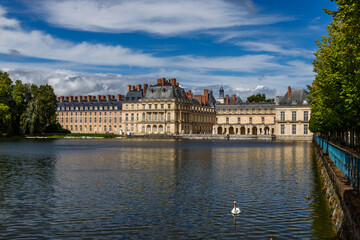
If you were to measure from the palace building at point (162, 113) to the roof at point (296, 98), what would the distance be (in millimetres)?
3478

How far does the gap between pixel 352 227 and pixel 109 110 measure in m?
144

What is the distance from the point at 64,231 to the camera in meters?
13.9

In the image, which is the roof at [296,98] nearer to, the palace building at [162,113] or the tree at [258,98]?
the palace building at [162,113]

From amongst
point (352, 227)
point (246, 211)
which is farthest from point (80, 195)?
point (352, 227)

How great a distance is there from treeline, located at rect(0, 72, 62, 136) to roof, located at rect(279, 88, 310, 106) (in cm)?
5898

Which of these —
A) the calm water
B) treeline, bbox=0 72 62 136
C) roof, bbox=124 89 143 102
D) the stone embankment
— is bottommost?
the calm water

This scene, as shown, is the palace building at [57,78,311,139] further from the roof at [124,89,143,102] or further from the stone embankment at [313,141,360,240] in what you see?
the stone embankment at [313,141,360,240]

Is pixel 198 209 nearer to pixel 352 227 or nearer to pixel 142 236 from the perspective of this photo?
pixel 142 236

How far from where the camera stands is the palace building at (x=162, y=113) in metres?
141

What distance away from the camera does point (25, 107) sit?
99312 mm

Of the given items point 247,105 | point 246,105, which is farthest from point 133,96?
point 247,105

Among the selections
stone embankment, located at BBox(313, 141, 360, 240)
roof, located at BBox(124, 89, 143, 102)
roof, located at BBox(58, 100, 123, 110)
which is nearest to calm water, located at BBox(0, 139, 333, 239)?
stone embankment, located at BBox(313, 141, 360, 240)

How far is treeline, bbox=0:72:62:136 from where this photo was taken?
303 feet

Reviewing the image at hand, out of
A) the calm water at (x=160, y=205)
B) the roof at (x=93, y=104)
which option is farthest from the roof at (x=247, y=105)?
the calm water at (x=160, y=205)
